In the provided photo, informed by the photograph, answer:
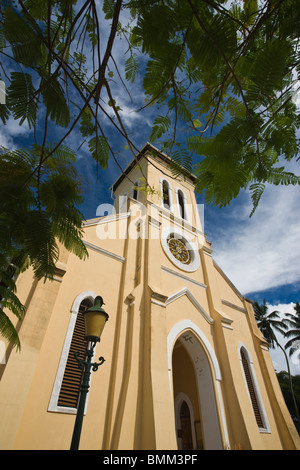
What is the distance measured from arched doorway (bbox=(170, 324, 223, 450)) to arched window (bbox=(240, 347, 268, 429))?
2024mm

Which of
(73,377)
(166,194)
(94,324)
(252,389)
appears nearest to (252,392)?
(252,389)

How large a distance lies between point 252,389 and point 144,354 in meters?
5.35

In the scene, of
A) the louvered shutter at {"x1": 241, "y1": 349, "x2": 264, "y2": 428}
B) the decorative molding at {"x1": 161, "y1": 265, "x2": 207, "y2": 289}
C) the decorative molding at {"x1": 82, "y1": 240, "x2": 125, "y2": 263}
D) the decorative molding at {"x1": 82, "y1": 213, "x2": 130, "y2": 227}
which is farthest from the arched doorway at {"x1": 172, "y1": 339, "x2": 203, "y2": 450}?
the decorative molding at {"x1": 82, "y1": 213, "x2": 130, "y2": 227}

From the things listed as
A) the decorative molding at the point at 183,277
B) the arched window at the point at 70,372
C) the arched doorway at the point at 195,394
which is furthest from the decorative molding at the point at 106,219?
the arched doorway at the point at 195,394

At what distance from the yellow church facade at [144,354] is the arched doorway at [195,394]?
1.6 inches

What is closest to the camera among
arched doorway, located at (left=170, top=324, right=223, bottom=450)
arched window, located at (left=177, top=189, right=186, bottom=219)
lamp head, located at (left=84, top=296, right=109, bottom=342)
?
lamp head, located at (left=84, top=296, right=109, bottom=342)

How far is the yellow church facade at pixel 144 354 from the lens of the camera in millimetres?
5570

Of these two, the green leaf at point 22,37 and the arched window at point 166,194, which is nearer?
the green leaf at point 22,37

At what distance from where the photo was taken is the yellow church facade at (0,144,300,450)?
5570mm

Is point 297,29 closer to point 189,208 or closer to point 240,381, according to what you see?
point 240,381

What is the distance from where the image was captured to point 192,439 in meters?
8.93

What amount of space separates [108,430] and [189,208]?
1076cm

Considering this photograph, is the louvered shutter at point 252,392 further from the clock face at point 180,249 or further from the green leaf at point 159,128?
the green leaf at point 159,128

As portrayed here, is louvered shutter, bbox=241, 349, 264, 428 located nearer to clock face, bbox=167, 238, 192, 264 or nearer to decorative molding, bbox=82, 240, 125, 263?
clock face, bbox=167, 238, 192, 264
